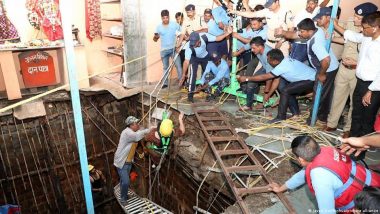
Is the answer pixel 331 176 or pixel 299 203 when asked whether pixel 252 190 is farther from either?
pixel 331 176

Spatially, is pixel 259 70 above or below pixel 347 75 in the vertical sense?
below

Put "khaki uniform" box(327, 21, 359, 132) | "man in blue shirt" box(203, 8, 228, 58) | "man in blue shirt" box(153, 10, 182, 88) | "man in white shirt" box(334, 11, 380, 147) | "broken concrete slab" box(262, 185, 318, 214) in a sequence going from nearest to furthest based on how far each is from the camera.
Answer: "broken concrete slab" box(262, 185, 318, 214)
"man in white shirt" box(334, 11, 380, 147)
"khaki uniform" box(327, 21, 359, 132)
"man in blue shirt" box(203, 8, 228, 58)
"man in blue shirt" box(153, 10, 182, 88)

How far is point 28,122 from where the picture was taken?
7.10m

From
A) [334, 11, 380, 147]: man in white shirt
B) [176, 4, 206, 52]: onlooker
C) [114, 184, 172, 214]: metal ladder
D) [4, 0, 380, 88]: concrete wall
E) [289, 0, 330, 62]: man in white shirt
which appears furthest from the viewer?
[176, 4, 206, 52]: onlooker

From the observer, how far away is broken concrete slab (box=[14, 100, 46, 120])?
661cm

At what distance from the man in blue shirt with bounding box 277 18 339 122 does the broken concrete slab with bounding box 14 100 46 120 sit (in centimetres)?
641

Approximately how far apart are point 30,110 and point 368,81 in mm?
7394

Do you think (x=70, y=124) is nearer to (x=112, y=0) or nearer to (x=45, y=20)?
(x=45, y=20)

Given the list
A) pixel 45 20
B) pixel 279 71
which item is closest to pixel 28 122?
pixel 45 20

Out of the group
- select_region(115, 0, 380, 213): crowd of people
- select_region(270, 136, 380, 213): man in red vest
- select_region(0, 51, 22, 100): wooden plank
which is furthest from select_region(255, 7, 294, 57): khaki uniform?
select_region(0, 51, 22, 100): wooden plank

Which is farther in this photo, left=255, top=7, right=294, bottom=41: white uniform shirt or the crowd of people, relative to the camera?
left=255, top=7, right=294, bottom=41: white uniform shirt

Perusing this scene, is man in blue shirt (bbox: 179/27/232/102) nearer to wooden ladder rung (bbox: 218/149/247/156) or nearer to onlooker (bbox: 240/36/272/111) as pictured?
onlooker (bbox: 240/36/272/111)

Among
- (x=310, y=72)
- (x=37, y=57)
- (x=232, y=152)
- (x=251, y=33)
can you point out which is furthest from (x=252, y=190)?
(x=37, y=57)

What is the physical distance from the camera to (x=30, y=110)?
22.4ft
